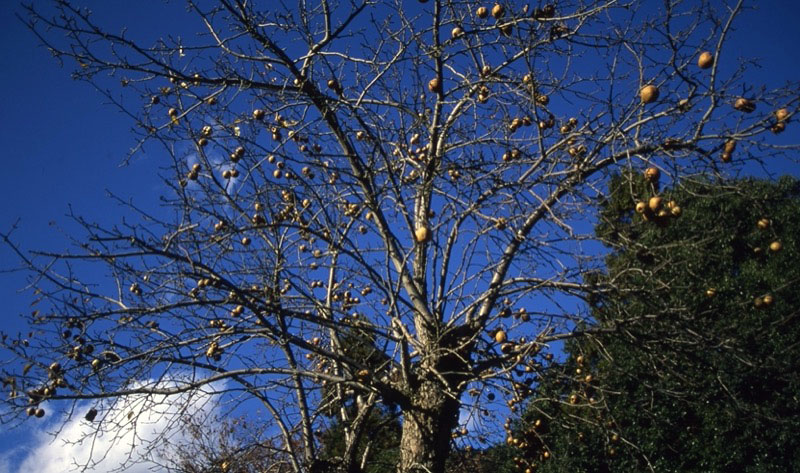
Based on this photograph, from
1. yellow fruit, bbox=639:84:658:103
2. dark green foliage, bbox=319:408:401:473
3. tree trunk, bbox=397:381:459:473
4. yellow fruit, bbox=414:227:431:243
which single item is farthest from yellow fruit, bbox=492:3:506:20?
dark green foliage, bbox=319:408:401:473

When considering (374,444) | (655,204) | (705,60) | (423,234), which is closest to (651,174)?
(655,204)

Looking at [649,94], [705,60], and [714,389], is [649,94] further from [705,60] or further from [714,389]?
[714,389]

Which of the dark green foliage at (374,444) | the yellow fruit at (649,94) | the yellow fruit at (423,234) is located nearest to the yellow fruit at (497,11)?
the yellow fruit at (649,94)

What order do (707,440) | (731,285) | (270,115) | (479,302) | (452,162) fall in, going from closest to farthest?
(452,162)
(479,302)
(270,115)
(707,440)
(731,285)

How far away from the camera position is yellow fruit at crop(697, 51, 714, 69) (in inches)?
137

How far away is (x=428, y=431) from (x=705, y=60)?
2810 mm

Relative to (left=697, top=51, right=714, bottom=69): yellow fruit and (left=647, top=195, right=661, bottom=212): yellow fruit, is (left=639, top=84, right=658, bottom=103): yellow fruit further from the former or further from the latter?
(left=647, top=195, right=661, bottom=212): yellow fruit

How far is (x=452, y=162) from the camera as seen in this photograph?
386 cm

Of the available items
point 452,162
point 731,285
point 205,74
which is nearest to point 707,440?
point 731,285

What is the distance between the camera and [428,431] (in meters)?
3.79

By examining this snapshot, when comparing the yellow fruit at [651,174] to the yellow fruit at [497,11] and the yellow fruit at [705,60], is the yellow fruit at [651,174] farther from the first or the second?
the yellow fruit at [497,11]

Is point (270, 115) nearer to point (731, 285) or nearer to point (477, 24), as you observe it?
point (477, 24)

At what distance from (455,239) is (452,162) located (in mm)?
745

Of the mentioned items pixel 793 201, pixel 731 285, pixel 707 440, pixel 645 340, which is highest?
pixel 793 201
